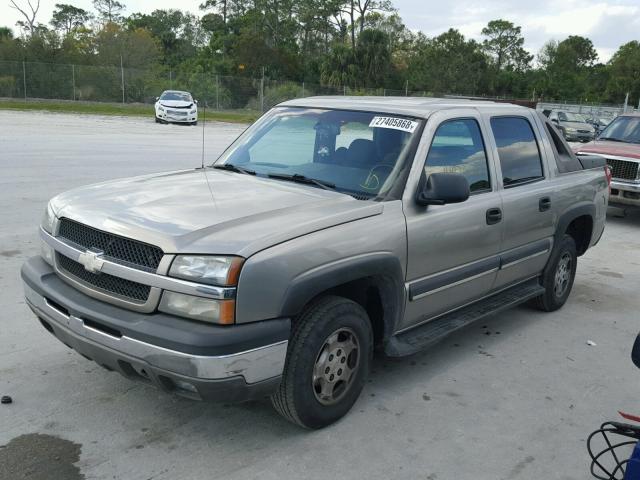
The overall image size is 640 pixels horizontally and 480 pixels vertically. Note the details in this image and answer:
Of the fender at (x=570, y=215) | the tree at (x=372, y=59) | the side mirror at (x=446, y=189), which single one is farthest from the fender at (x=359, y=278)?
the tree at (x=372, y=59)

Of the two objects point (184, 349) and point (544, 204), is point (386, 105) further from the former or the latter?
point (184, 349)

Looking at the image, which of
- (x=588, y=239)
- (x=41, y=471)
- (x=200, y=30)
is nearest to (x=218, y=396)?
(x=41, y=471)

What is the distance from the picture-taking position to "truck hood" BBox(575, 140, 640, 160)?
10.6m

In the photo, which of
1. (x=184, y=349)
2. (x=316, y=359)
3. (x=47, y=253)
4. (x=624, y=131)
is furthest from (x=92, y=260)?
(x=624, y=131)

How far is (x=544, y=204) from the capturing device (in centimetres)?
516

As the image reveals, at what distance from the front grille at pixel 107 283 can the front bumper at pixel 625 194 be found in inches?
368

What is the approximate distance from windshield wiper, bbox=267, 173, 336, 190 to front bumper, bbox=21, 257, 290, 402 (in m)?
1.17

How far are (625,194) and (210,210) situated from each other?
29.5ft

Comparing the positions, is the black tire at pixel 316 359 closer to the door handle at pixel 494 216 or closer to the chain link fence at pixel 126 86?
the door handle at pixel 494 216

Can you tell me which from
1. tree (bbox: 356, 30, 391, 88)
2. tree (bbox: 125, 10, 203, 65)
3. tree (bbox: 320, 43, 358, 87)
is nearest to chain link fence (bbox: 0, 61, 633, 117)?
tree (bbox: 320, 43, 358, 87)

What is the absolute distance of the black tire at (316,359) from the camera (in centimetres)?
332

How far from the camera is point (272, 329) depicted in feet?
10.2

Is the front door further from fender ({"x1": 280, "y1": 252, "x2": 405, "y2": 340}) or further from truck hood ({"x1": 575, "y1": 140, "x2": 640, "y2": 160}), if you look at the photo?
truck hood ({"x1": 575, "y1": 140, "x2": 640, "y2": 160})

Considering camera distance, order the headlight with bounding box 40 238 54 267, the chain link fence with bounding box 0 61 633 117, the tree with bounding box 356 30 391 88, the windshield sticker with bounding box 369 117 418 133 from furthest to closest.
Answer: the tree with bounding box 356 30 391 88
the chain link fence with bounding box 0 61 633 117
the windshield sticker with bounding box 369 117 418 133
the headlight with bounding box 40 238 54 267
